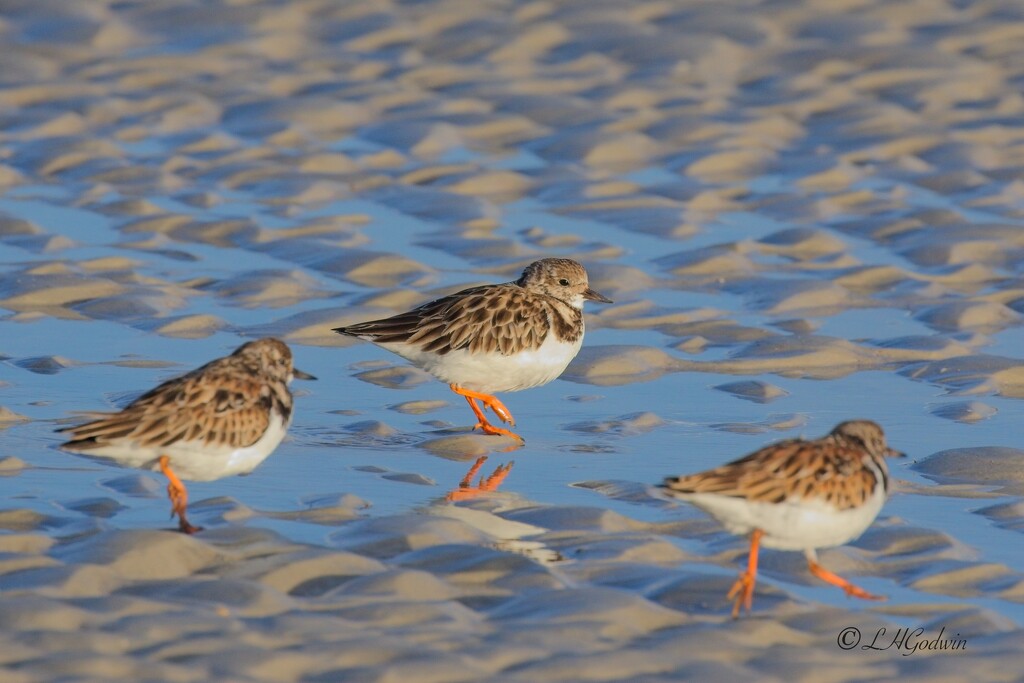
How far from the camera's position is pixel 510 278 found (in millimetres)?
13508

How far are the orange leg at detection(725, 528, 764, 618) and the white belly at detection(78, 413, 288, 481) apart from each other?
2345mm

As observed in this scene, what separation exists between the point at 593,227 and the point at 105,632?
28.8 ft

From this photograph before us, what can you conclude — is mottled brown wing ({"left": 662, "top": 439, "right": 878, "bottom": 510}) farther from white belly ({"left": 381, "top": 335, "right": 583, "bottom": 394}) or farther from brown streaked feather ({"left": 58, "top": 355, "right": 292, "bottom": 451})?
white belly ({"left": 381, "top": 335, "right": 583, "bottom": 394})

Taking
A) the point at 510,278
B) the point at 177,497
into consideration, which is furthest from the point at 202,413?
the point at 510,278

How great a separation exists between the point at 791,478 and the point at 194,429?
274cm

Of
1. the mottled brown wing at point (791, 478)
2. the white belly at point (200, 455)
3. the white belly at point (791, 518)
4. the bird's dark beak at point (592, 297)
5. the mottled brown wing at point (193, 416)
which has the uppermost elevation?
the bird's dark beak at point (592, 297)

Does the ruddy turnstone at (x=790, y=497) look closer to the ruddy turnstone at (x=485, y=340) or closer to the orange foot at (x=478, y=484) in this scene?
the orange foot at (x=478, y=484)

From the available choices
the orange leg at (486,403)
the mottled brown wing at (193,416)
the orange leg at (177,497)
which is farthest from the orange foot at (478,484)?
the orange leg at (177,497)

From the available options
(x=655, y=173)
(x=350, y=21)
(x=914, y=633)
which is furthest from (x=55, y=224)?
(x=914, y=633)

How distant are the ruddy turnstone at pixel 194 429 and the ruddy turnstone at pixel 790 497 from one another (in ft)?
7.00

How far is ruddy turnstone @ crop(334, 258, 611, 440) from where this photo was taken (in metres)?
10.3

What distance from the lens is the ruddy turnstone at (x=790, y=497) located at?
23.6ft

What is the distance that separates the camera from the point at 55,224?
14516 mm

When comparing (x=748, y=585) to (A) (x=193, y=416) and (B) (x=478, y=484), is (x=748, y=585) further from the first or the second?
(A) (x=193, y=416)
